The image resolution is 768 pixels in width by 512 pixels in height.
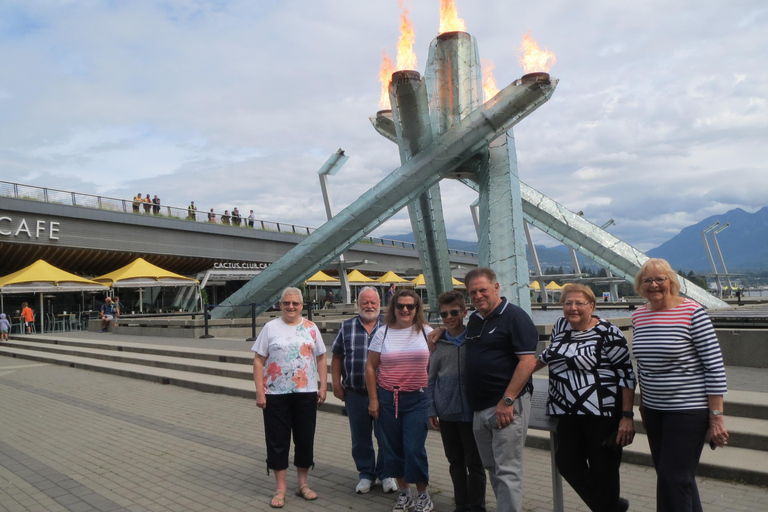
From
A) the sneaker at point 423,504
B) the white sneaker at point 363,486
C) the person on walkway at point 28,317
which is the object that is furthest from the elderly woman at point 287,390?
the person on walkway at point 28,317

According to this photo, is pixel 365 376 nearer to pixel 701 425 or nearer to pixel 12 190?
pixel 701 425

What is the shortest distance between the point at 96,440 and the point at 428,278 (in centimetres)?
1289

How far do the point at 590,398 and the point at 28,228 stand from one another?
29.1m

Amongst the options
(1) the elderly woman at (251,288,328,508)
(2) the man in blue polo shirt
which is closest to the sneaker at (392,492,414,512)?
(1) the elderly woman at (251,288,328,508)

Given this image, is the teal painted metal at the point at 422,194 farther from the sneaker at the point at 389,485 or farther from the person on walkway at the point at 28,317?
the person on walkway at the point at 28,317

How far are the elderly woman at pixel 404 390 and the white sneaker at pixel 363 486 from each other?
46cm

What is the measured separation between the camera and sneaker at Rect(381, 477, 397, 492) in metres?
4.62

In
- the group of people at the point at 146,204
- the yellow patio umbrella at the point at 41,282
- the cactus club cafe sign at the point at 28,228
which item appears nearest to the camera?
the yellow patio umbrella at the point at 41,282

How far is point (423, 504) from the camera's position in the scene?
4098 millimetres

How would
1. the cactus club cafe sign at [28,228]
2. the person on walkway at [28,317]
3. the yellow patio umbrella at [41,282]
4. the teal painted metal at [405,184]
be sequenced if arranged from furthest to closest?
the cactus club cafe sign at [28,228], the person on walkway at [28,317], the yellow patio umbrella at [41,282], the teal painted metal at [405,184]

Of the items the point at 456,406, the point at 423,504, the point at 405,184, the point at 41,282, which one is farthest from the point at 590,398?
the point at 41,282

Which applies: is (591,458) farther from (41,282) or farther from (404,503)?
(41,282)

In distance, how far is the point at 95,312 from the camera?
25.3m

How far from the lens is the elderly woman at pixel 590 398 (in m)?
3.30
